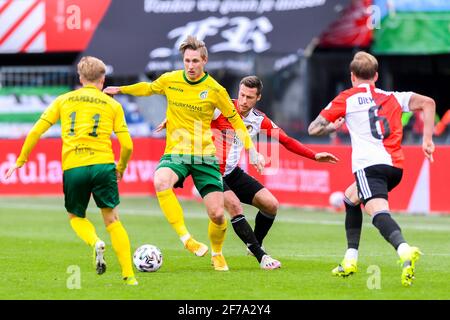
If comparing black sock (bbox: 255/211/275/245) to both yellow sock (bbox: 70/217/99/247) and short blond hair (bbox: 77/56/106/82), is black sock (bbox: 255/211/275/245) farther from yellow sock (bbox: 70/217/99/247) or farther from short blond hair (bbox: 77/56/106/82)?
short blond hair (bbox: 77/56/106/82)

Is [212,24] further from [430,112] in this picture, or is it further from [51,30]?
[430,112]

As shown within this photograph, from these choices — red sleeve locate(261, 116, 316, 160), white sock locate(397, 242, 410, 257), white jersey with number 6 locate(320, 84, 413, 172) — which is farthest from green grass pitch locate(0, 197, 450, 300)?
red sleeve locate(261, 116, 316, 160)

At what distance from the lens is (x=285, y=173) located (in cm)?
2367

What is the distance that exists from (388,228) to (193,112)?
8.65 ft

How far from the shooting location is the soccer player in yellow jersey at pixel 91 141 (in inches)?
420

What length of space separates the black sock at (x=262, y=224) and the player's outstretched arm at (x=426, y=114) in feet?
9.06

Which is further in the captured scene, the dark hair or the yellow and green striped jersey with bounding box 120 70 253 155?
the dark hair

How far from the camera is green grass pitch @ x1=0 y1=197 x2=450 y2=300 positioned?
10.5 metres

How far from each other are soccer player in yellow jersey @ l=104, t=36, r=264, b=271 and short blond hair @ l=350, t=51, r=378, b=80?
5.19 feet

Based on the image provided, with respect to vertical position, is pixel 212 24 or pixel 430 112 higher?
pixel 212 24

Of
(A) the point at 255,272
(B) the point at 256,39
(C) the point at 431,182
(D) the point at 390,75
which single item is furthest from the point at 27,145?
(D) the point at 390,75

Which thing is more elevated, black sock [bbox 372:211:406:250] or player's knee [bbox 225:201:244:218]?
player's knee [bbox 225:201:244:218]

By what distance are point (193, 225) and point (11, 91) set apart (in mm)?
12707

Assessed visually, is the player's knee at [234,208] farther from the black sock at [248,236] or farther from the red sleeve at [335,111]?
the red sleeve at [335,111]
